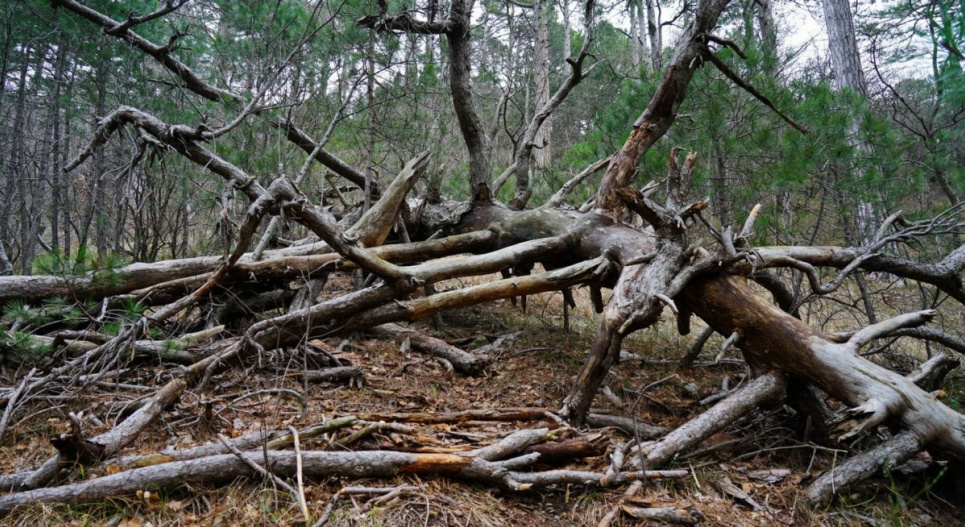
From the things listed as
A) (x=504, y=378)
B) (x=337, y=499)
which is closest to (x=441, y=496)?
(x=337, y=499)

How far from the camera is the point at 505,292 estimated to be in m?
4.45

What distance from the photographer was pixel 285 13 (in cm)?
703

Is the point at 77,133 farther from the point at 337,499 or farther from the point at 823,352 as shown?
the point at 823,352

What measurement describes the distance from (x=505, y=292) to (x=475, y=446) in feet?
5.75

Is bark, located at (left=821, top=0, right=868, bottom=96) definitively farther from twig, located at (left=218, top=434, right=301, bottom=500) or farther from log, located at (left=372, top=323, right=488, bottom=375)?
twig, located at (left=218, top=434, right=301, bottom=500)

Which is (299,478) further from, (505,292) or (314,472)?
(505,292)

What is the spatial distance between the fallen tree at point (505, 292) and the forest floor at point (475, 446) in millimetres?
105

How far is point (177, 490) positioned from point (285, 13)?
21.9 feet

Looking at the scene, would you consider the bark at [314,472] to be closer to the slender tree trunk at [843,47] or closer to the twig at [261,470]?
the twig at [261,470]

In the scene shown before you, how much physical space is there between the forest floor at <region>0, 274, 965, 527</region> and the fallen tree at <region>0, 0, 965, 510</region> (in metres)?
0.11

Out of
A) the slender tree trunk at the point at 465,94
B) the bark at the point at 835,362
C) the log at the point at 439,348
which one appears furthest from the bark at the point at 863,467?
the slender tree trunk at the point at 465,94

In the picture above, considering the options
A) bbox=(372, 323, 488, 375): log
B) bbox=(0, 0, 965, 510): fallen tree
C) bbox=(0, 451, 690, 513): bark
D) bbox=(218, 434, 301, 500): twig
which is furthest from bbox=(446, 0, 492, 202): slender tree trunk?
bbox=(218, 434, 301, 500): twig

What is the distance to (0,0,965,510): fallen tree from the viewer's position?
2.66 metres

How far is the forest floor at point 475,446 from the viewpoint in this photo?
2318 mm
